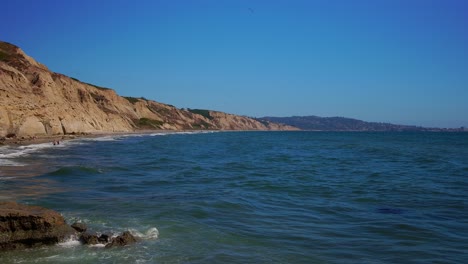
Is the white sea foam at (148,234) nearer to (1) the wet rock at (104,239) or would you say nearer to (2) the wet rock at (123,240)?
(2) the wet rock at (123,240)

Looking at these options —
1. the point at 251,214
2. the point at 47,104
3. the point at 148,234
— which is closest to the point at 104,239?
the point at 148,234

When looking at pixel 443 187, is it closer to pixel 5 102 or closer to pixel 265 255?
pixel 265 255

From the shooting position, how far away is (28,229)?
31.6 feet

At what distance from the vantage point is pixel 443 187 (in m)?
20.5

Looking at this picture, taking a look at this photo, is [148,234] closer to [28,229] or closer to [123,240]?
[123,240]

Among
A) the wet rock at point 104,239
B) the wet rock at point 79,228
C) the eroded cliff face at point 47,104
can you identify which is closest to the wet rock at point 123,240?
the wet rock at point 104,239

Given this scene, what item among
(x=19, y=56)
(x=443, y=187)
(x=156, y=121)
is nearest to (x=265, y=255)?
(x=443, y=187)

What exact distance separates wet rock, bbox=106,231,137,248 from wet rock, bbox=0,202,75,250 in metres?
1.19

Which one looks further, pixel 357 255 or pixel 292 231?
pixel 292 231

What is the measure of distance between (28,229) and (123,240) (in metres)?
2.27

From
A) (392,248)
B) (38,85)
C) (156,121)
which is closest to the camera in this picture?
(392,248)

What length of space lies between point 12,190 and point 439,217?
1625cm

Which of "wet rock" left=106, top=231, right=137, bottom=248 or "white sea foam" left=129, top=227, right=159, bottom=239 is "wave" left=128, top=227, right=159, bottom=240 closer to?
"white sea foam" left=129, top=227, right=159, bottom=239

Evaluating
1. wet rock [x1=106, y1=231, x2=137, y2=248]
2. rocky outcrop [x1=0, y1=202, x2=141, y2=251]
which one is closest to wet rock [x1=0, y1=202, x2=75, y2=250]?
rocky outcrop [x1=0, y1=202, x2=141, y2=251]
